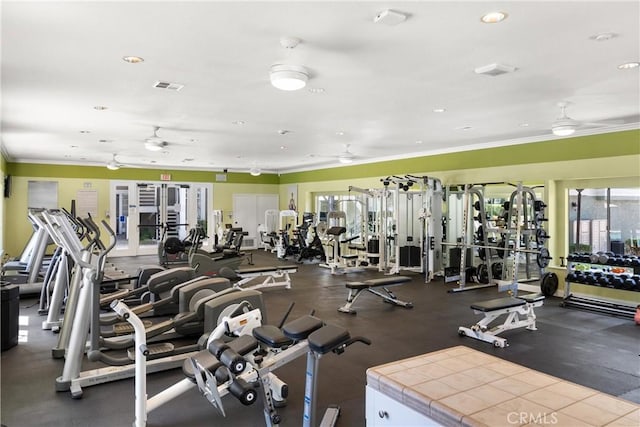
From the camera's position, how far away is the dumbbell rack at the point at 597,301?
212 inches

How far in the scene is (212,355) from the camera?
1959 millimetres

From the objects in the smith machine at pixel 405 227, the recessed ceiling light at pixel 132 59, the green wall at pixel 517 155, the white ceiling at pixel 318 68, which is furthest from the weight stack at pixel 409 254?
the recessed ceiling light at pixel 132 59

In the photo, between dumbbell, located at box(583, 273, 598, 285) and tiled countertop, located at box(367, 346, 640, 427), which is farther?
dumbbell, located at box(583, 273, 598, 285)

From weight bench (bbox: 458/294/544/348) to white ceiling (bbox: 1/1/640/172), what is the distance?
86.8 inches

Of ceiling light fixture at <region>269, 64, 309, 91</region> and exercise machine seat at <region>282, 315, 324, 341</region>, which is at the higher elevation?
ceiling light fixture at <region>269, 64, 309, 91</region>

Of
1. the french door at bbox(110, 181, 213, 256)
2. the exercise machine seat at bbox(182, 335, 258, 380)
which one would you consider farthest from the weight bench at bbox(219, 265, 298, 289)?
the french door at bbox(110, 181, 213, 256)

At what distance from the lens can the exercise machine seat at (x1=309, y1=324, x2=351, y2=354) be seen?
1.98 metres

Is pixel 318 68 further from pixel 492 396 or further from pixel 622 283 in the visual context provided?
pixel 622 283

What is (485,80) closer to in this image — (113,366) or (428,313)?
(428,313)

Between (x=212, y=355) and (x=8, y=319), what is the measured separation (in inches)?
128

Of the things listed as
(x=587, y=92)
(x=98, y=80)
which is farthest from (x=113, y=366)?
(x=587, y=92)

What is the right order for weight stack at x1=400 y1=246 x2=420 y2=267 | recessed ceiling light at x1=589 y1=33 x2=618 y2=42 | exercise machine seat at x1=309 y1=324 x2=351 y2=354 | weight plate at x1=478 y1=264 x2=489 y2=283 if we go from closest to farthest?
exercise machine seat at x1=309 y1=324 x2=351 y2=354 → recessed ceiling light at x1=589 y1=33 x2=618 y2=42 → weight plate at x1=478 y1=264 x2=489 y2=283 → weight stack at x1=400 y1=246 x2=420 y2=267

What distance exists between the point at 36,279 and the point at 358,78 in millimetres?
5649
